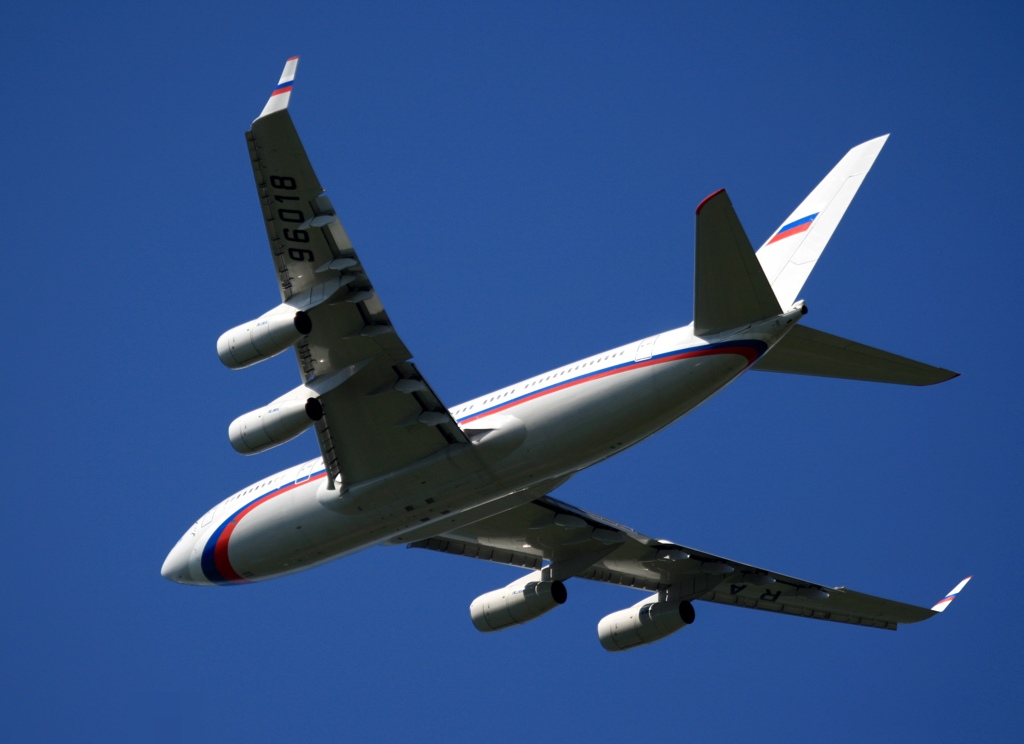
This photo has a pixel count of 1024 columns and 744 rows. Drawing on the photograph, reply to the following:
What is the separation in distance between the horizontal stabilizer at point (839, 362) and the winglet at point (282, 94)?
9274 millimetres

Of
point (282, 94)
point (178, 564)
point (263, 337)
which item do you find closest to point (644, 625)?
point (178, 564)

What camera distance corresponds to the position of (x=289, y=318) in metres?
24.3

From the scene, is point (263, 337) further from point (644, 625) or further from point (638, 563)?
point (644, 625)

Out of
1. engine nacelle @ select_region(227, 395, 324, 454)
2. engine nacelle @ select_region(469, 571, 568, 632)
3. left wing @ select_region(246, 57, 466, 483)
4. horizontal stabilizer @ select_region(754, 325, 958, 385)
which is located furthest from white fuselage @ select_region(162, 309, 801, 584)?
engine nacelle @ select_region(469, 571, 568, 632)

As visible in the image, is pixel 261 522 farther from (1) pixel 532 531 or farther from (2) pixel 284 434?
(1) pixel 532 531

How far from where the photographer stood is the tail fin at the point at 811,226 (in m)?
26.2

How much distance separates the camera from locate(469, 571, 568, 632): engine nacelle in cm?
3203

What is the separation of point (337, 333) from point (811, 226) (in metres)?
8.81

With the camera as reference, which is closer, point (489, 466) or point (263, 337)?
point (263, 337)

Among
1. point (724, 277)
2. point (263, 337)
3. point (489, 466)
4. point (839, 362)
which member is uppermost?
point (263, 337)

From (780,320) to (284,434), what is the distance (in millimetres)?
8814

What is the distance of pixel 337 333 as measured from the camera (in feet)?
84.0

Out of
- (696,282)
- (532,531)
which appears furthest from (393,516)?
(696,282)

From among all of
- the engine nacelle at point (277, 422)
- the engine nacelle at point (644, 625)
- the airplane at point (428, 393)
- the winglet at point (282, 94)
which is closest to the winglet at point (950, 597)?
the airplane at point (428, 393)
